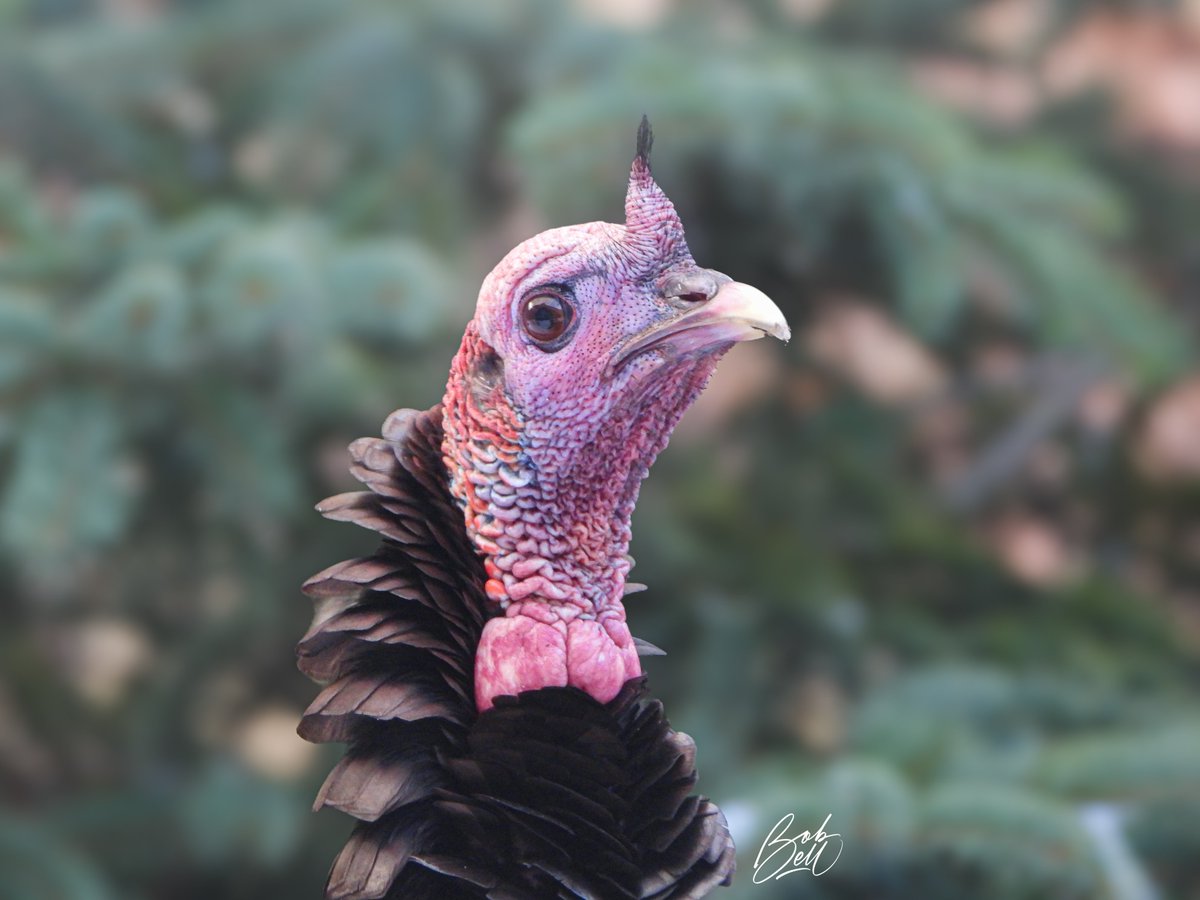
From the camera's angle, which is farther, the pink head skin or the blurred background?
the blurred background

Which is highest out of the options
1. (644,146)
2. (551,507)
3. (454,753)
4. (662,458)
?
(662,458)

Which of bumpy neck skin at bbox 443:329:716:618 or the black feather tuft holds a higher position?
the black feather tuft

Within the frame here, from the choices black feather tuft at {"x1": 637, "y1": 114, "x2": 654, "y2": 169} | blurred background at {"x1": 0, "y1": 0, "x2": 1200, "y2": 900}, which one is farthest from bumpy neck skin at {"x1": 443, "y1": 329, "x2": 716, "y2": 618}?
blurred background at {"x1": 0, "y1": 0, "x2": 1200, "y2": 900}

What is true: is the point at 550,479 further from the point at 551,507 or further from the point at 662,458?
the point at 662,458

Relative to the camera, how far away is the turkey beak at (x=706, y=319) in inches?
26.0

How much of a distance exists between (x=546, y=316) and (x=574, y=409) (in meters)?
0.05

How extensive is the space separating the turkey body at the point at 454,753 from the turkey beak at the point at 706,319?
0.48ft

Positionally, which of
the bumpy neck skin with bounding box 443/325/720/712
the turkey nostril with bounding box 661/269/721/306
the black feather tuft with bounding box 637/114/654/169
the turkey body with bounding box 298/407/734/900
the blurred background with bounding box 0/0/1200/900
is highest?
the blurred background with bounding box 0/0/1200/900

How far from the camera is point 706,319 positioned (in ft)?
2.20

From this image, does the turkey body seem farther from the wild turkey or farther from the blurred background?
the blurred background

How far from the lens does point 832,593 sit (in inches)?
81.8

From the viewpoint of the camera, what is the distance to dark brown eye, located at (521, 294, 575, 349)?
2.24 feet

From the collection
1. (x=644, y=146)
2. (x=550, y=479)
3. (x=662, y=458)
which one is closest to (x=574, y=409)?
(x=550, y=479)

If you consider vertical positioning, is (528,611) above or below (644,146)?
below
